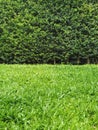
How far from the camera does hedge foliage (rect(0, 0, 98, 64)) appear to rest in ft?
41.0

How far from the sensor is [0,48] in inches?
502

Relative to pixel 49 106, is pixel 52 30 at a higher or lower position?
higher

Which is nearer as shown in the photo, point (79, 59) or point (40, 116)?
point (40, 116)

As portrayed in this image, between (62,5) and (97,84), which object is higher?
(62,5)

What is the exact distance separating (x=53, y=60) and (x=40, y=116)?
8.83 m

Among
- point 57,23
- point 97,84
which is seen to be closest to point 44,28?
point 57,23

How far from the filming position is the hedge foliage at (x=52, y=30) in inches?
492

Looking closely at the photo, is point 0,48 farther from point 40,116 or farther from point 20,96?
point 40,116

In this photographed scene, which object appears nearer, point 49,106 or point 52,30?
point 49,106

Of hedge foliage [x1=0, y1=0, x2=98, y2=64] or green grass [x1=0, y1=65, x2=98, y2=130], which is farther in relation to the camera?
hedge foliage [x1=0, y1=0, x2=98, y2=64]

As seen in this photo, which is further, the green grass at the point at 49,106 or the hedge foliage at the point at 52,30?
the hedge foliage at the point at 52,30

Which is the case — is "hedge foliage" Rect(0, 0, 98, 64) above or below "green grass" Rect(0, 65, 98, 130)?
above

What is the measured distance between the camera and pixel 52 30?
41.4 ft

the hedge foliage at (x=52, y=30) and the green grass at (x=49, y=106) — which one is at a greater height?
the hedge foliage at (x=52, y=30)
